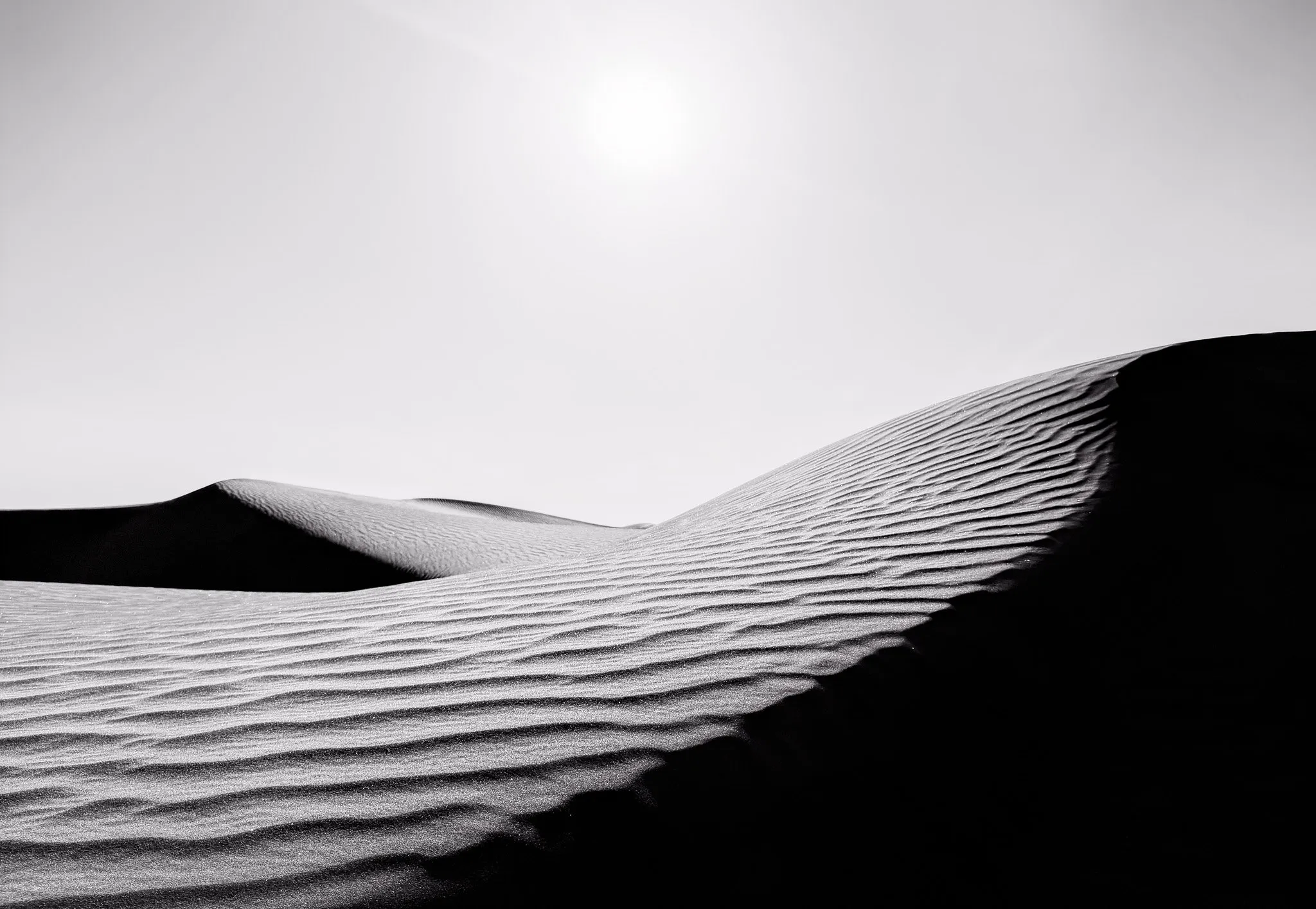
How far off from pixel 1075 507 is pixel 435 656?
107 inches

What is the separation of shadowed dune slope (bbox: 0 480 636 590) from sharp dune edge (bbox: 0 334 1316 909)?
721 cm

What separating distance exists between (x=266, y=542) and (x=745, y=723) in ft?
40.0

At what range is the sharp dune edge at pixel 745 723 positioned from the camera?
1.46 metres

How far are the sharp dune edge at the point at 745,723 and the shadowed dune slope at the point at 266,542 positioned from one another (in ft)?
23.7

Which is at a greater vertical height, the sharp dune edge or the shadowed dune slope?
the shadowed dune slope

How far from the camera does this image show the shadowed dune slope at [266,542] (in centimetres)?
1128

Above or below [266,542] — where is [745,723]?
below

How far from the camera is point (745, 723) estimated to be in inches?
73.2

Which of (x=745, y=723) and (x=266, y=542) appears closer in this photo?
(x=745, y=723)

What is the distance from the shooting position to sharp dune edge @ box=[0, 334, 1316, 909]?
1458 mm

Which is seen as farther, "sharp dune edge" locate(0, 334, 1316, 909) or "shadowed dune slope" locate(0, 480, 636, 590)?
"shadowed dune slope" locate(0, 480, 636, 590)

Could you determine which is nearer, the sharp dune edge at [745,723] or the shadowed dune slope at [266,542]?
the sharp dune edge at [745,723]

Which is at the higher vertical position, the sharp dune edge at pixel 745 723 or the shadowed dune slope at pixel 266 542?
the shadowed dune slope at pixel 266 542

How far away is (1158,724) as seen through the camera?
2346mm
